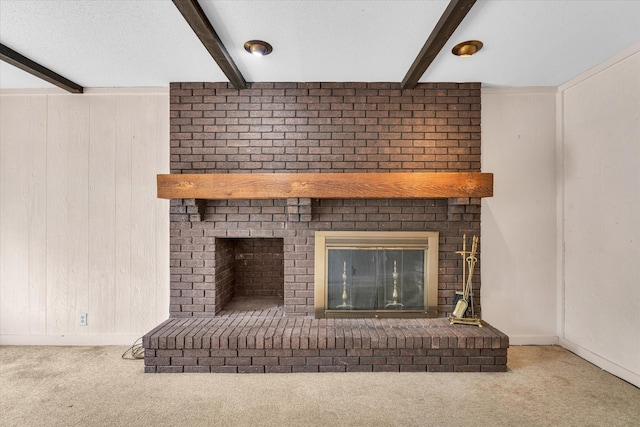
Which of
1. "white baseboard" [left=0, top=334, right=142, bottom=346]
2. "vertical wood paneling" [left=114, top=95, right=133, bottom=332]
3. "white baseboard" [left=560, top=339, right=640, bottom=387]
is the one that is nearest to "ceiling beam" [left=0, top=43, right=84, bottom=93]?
"vertical wood paneling" [left=114, top=95, right=133, bottom=332]

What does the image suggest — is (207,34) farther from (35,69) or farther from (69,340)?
(69,340)

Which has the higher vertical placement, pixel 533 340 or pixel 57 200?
pixel 57 200

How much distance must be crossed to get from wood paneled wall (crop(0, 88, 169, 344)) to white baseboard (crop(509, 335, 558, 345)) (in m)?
3.05

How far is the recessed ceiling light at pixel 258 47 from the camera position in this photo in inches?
82.4

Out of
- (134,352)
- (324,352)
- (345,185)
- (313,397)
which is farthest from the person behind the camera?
(134,352)

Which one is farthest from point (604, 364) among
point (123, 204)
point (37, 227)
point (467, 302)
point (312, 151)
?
point (37, 227)

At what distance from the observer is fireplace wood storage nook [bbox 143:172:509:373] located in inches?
90.4

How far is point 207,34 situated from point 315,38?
0.66 meters

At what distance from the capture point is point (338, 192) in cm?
246

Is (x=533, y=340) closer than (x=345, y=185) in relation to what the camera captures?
No

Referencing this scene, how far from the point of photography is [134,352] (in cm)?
263

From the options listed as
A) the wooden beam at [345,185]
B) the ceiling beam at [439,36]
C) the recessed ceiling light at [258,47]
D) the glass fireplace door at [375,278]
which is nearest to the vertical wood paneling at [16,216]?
the wooden beam at [345,185]

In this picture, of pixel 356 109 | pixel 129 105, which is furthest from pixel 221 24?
pixel 129 105

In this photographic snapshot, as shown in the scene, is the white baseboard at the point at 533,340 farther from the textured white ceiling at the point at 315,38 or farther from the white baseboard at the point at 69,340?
the white baseboard at the point at 69,340
